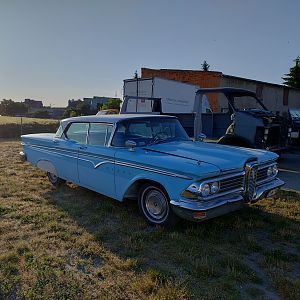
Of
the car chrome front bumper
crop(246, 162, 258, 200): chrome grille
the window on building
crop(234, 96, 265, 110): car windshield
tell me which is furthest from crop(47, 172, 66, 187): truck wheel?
the window on building

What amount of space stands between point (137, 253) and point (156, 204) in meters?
0.87

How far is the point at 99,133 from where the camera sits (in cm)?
543

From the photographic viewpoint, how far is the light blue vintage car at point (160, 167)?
4059 millimetres

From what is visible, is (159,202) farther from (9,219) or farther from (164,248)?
(9,219)

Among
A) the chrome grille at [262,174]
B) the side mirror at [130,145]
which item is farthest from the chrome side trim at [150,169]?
the chrome grille at [262,174]

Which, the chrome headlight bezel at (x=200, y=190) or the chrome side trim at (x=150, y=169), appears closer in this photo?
the chrome headlight bezel at (x=200, y=190)

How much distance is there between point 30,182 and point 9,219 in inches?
93.1

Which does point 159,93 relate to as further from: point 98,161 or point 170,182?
point 170,182

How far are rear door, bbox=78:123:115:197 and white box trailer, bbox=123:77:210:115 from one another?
22.8ft

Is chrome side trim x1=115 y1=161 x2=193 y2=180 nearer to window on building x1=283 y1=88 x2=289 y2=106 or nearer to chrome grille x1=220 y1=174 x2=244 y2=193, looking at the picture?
chrome grille x1=220 y1=174 x2=244 y2=193

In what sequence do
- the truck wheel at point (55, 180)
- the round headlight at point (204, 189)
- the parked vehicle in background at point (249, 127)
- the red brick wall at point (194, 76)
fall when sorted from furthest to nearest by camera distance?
the red brick wall at point (194, 76)
the parked vehicle in background at point (249, 127)
the truck wheel at point (55, 180)
the round headlight at point (204, 189)

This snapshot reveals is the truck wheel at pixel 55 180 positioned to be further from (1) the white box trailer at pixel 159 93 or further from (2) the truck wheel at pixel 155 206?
(1) the white box trailer at pixel 159 93

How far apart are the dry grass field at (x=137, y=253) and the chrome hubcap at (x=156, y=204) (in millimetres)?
213

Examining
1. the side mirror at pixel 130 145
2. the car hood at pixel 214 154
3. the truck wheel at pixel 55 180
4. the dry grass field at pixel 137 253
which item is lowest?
the dry grass field at pixel 137 253
